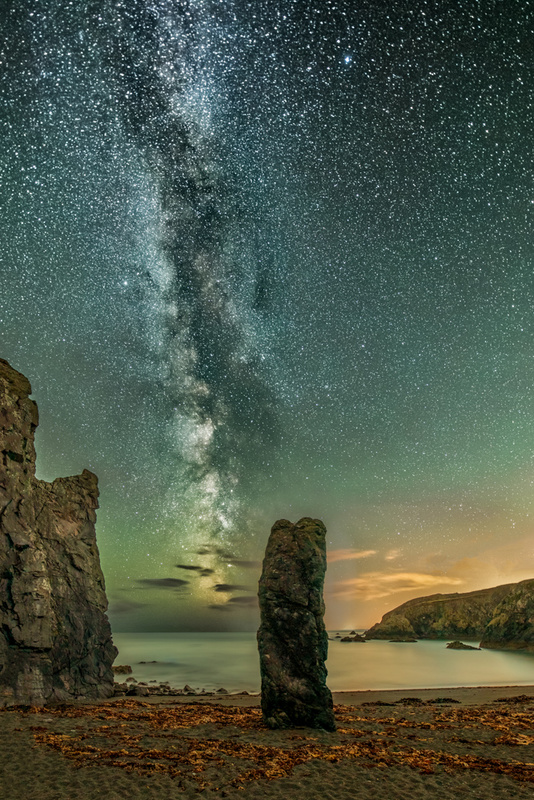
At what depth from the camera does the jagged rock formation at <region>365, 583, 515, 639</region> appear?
13062 cm

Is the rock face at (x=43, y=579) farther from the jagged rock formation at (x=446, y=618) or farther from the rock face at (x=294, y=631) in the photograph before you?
the jagged rock formation at (x=446, y=618)

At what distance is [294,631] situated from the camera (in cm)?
1525

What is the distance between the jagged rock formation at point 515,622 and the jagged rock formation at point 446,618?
54898 millimetres

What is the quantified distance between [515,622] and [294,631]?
76.9 metres

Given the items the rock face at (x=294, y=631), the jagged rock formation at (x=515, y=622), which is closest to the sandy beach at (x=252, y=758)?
the rock face at (x=294, y=631)

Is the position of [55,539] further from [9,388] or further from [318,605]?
[318,605]

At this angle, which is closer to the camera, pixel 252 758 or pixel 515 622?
pixel 252 758

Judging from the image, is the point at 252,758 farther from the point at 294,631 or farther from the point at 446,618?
the point at 446,618

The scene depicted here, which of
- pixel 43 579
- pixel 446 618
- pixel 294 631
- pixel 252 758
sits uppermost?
pixel 43 579

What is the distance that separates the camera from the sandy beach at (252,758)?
29.3ft

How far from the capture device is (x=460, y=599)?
14062 centimetres

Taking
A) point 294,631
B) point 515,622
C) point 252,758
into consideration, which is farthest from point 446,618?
point 252,758

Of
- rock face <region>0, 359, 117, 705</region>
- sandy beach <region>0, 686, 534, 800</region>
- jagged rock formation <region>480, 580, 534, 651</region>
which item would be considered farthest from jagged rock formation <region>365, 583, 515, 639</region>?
sandy beach <region>0, 686, 534, 800</region>

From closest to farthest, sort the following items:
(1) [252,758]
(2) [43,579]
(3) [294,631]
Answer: (1) [252,758] → (3) [294,631] → (2) [43,579]
